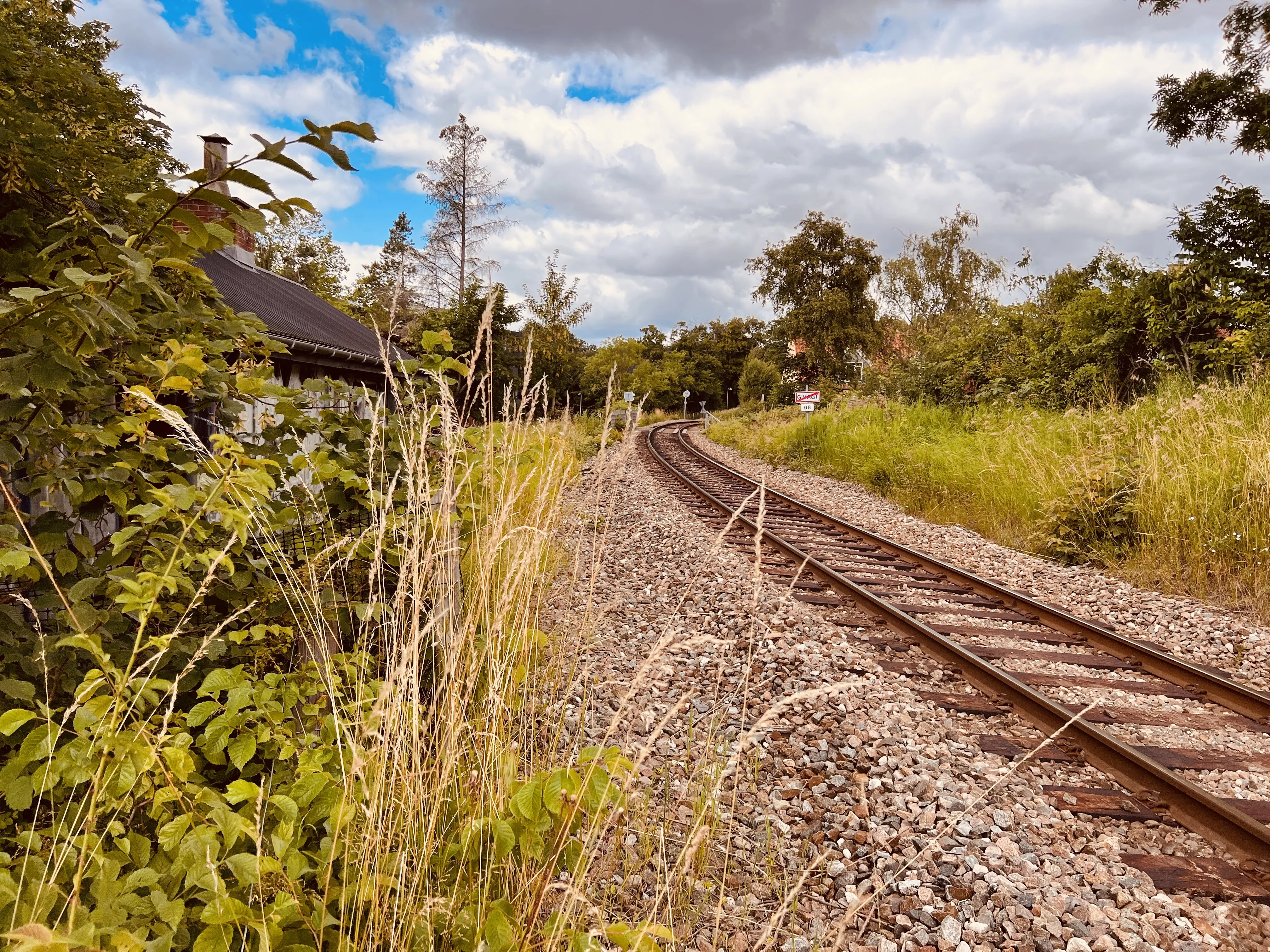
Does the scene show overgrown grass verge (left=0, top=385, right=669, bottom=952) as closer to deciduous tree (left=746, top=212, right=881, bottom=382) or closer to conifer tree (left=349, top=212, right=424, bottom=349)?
conifer tree (left=349, top=212, right=424, bottom=349)

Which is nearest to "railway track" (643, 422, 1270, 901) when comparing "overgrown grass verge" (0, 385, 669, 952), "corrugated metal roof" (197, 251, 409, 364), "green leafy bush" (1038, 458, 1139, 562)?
"overgrown grass verge" (0, 385, 669, 952)

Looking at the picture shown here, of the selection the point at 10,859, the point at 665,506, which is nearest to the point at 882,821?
the point at 10,859

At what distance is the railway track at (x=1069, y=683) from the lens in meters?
2.56

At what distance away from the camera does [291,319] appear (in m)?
11.5

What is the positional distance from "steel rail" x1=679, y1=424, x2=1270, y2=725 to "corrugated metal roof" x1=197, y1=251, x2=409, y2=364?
7344mm

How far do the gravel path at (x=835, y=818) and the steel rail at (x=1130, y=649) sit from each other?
563 millimetres

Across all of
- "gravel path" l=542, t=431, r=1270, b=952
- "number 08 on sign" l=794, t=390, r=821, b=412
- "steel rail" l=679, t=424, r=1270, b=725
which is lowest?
"gravel path" l=542, t=431, r=1270, b=952

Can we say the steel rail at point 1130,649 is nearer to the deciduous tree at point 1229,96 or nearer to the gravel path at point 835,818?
the gravel path at point 835,818

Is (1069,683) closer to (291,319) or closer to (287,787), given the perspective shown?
A: (287,787)

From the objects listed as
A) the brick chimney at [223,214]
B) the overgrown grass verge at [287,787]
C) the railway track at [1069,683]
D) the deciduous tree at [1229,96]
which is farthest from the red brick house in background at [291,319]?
the deciduous tree at [1229,96]

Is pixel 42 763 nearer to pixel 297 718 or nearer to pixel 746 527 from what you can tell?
pixel 297 718

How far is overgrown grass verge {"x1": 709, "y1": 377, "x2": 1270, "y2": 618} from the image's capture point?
5.54 metres

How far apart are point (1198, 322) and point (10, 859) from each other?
46.3ft

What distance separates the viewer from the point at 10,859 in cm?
117
